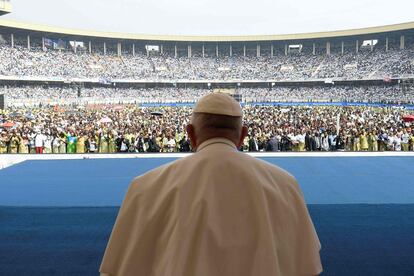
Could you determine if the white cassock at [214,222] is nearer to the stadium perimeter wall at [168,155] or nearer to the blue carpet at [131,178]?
the blue carpet at [131,178]

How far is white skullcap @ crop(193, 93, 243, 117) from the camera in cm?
132

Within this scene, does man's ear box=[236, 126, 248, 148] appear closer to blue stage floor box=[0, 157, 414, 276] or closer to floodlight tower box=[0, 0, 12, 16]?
blue stage floor box=[0, 157, 414, 276]

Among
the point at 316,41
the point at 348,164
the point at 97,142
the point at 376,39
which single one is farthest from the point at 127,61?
the point at 348,164

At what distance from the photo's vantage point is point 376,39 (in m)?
57.6

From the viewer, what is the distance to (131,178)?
27.4 ft

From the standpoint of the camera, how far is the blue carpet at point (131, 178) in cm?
633

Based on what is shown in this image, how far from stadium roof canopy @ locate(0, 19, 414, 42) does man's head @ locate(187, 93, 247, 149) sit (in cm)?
5025

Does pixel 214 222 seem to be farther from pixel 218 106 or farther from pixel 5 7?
pixel 5 7

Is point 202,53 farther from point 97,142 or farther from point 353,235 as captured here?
point 353,235

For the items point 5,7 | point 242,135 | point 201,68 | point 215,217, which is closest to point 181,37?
point 201,68

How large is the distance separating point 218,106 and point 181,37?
59.2 m

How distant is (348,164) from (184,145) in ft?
15.6

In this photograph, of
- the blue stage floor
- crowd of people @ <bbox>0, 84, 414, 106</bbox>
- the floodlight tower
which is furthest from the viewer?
crowd of people @ <bbox>0, 84, 414, 106</bbox>

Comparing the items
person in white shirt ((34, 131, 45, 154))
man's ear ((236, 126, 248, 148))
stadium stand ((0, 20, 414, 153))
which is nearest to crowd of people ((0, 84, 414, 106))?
stadium stand ((0, 20, 414, 153))
